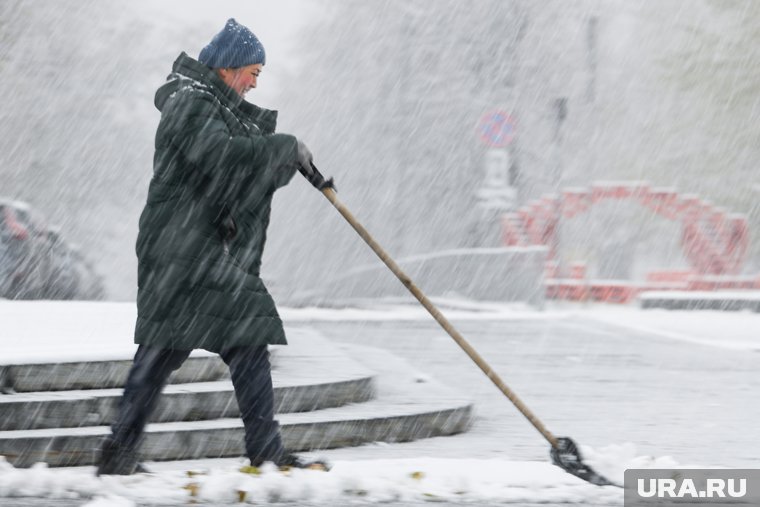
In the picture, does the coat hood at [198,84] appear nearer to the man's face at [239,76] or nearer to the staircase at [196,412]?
the man's face at [239,76]

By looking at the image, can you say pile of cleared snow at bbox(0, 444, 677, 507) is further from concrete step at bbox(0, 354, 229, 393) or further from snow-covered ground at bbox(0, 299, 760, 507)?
concrete step at bbox(0, 354, 229, 393)

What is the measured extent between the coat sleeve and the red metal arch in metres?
17.8

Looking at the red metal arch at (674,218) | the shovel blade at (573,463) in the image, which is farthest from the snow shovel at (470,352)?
the red metal arch at (674,218)

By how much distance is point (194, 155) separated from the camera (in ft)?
15.2

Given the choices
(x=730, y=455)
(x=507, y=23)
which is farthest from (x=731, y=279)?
(x=730, y=455)

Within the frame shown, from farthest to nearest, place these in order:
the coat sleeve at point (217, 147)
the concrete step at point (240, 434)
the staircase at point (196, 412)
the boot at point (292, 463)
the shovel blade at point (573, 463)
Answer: the staircase at point (196, 412) < the concrete step at point (240, 434) < the boot at point (292, 463) < the shovel blade at point (573, 463) < the coat sleeve at point (217, 147)

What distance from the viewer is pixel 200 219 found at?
15.5 feet

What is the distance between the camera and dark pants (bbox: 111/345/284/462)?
4.77 metres

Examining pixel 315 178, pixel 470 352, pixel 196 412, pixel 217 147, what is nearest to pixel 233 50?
pixel 217 147

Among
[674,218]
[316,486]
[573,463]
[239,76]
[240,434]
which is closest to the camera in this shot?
[316,486]

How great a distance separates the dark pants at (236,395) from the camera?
477cm

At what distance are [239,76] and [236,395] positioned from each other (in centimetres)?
116

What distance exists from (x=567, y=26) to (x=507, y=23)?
411cm

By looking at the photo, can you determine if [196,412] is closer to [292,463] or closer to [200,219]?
[292,463]
